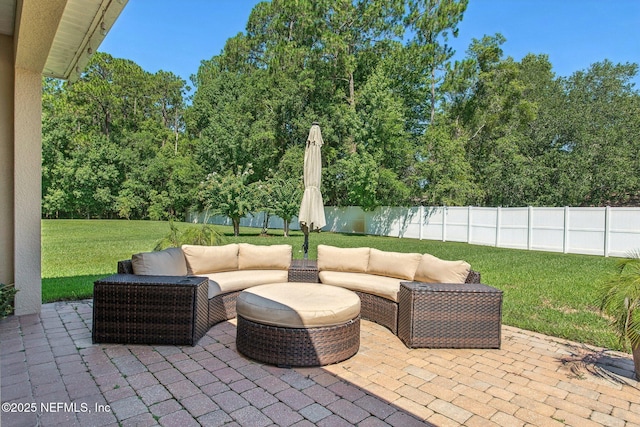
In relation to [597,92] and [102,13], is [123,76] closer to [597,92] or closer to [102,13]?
[102,13]

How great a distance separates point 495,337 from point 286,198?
44.3ft

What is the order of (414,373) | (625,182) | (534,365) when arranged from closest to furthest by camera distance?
(414,373)
(534,365)
(625,182)

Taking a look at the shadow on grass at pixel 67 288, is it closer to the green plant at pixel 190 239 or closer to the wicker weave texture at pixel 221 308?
the green plant at pixel 190 239

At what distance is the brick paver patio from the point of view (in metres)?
2.28

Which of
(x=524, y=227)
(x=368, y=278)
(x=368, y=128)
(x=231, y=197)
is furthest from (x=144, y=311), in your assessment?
(x=368, y=128)

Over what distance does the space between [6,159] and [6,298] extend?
162 centimetres

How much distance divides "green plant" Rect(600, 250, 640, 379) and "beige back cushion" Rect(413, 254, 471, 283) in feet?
3.97

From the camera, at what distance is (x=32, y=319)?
4.11 m

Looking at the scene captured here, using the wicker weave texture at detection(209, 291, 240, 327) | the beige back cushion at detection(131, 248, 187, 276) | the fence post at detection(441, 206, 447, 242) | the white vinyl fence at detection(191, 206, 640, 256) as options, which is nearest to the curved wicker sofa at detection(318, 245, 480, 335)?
the wicker weave texture at detection(209, 291, 240, 327)

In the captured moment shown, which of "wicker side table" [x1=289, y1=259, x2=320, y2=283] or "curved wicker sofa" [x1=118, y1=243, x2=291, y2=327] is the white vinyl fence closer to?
"wicker side table" [x1=289, y1=259, x2=320, y2=283]

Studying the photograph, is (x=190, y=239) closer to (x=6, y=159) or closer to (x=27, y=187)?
(x=27, y=187)

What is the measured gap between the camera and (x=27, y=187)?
4.27 meters

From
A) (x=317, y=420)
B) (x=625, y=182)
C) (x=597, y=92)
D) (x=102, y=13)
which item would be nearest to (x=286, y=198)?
(x=102, y=13)

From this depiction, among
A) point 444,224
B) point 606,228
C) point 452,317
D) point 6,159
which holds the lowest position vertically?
point 452,317
